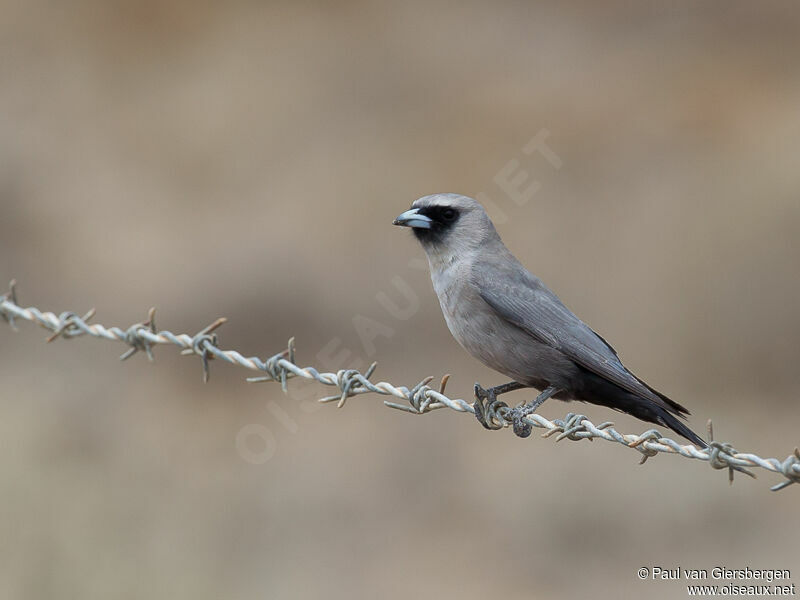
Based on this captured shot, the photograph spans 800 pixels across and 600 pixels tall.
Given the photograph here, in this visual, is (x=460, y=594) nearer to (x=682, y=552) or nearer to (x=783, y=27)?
(x=682, y=552)

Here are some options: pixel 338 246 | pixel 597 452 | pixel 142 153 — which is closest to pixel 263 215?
pixel 338 246

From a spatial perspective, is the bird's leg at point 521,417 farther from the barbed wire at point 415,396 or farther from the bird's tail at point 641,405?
the bird's tail at point 641,405

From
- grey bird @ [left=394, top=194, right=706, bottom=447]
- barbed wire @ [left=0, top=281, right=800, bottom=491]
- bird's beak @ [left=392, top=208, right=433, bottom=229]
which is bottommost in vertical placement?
barbed wire @ [left=0, top=281, right=800, bottom=491]

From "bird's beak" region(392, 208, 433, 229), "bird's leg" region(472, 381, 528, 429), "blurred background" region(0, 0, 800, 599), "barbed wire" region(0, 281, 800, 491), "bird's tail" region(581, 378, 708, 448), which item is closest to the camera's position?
"barbed wire" region(0, 281, 800, 491)

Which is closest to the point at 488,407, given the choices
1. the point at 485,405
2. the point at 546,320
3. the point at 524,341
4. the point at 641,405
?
the point at 485,405

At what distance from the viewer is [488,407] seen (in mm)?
4348

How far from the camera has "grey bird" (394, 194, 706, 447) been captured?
4.38 meters

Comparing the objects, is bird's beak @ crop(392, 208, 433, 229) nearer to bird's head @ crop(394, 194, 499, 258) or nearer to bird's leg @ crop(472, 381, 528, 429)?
bird's head @ crop(394, 194, 499, 258)

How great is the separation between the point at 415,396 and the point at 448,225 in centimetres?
147

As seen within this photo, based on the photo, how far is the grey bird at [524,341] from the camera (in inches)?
172

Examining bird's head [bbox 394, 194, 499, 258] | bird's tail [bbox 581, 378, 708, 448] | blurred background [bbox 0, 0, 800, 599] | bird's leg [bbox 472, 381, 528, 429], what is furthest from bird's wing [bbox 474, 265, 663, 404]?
blurred background [bbox 0, 0, 800, 599]

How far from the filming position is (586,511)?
324 inches

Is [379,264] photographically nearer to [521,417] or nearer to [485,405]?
[485,405]

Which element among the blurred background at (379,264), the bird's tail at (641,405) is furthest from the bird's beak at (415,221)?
the blurred background at (379,264)
